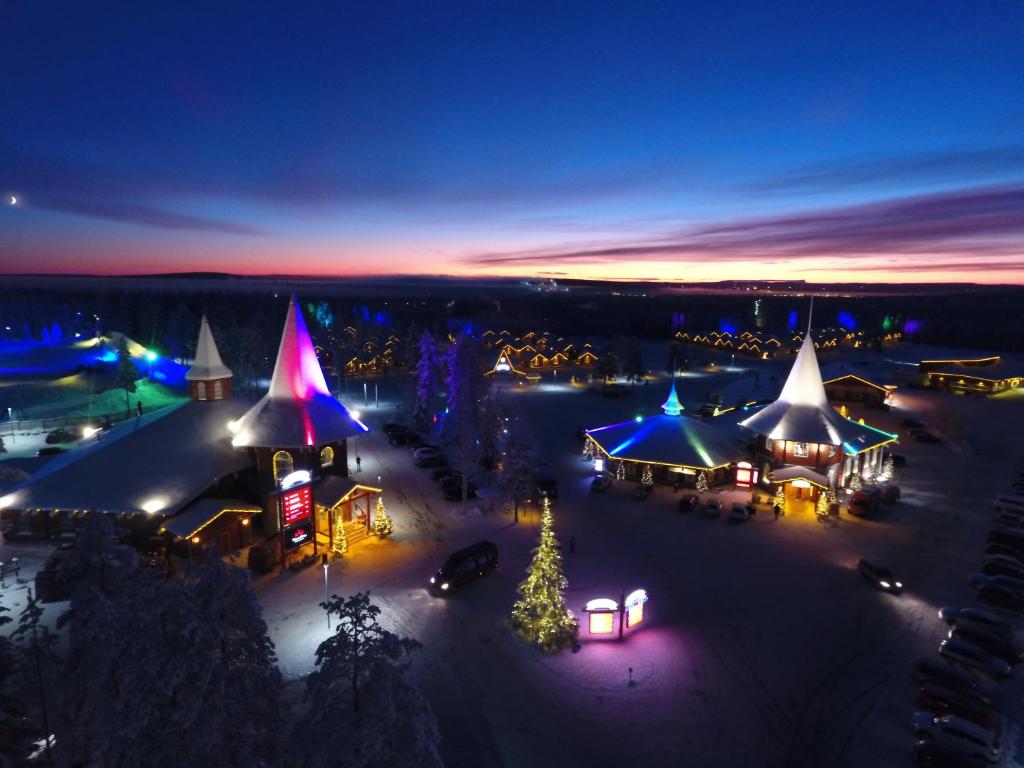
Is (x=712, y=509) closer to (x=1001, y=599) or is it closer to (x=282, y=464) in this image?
(x=1001, y=599)

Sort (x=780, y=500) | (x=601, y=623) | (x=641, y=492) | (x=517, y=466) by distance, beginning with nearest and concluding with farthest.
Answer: (x=601, y=623), (x=517, y=466), (x=780, y=500), (x=641, y=492)

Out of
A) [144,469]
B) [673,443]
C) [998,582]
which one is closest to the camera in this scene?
[998,582]

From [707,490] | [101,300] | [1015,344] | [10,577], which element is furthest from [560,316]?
[10,577]

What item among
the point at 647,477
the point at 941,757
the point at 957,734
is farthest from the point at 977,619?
the point at 647,477

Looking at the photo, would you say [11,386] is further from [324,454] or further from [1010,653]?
[1010,653]

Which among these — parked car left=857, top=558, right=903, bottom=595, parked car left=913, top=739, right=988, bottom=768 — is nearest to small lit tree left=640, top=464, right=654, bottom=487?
parked car left=857, top=558, right=903, bottom=595
